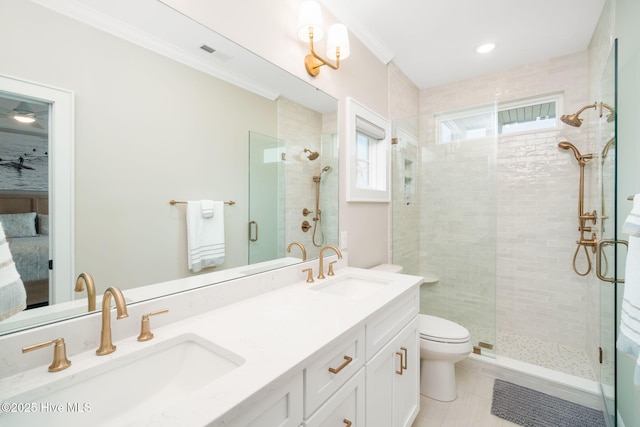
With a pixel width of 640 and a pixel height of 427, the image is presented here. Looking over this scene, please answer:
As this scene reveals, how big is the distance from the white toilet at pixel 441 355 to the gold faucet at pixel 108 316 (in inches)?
68.7

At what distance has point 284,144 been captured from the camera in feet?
5.05

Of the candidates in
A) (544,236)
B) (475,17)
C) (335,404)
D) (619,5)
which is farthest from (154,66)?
(544,236)

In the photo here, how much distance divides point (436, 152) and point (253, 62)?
189 centimetres

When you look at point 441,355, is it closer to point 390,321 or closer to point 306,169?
point 390,321

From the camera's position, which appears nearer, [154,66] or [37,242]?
[37,242]

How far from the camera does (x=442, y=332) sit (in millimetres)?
1894

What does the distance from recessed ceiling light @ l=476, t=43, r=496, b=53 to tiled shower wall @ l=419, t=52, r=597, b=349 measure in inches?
19.3

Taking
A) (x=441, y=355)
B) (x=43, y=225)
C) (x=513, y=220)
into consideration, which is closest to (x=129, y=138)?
(x=43, y=225)

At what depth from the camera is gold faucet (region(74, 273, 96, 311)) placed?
0.81m

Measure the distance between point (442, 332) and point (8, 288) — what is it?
2092 mm

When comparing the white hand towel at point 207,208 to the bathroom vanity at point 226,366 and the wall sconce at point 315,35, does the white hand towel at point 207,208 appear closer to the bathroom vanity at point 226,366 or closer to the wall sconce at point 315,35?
the bathroom vanity at point 226,366

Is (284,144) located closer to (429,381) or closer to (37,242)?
(37,242)

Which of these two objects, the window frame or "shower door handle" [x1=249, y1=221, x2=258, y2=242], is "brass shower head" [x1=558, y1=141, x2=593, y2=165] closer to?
the window frame

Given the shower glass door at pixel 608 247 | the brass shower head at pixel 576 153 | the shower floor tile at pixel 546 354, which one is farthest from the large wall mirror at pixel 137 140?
the brass shower head at pixel 576 153
